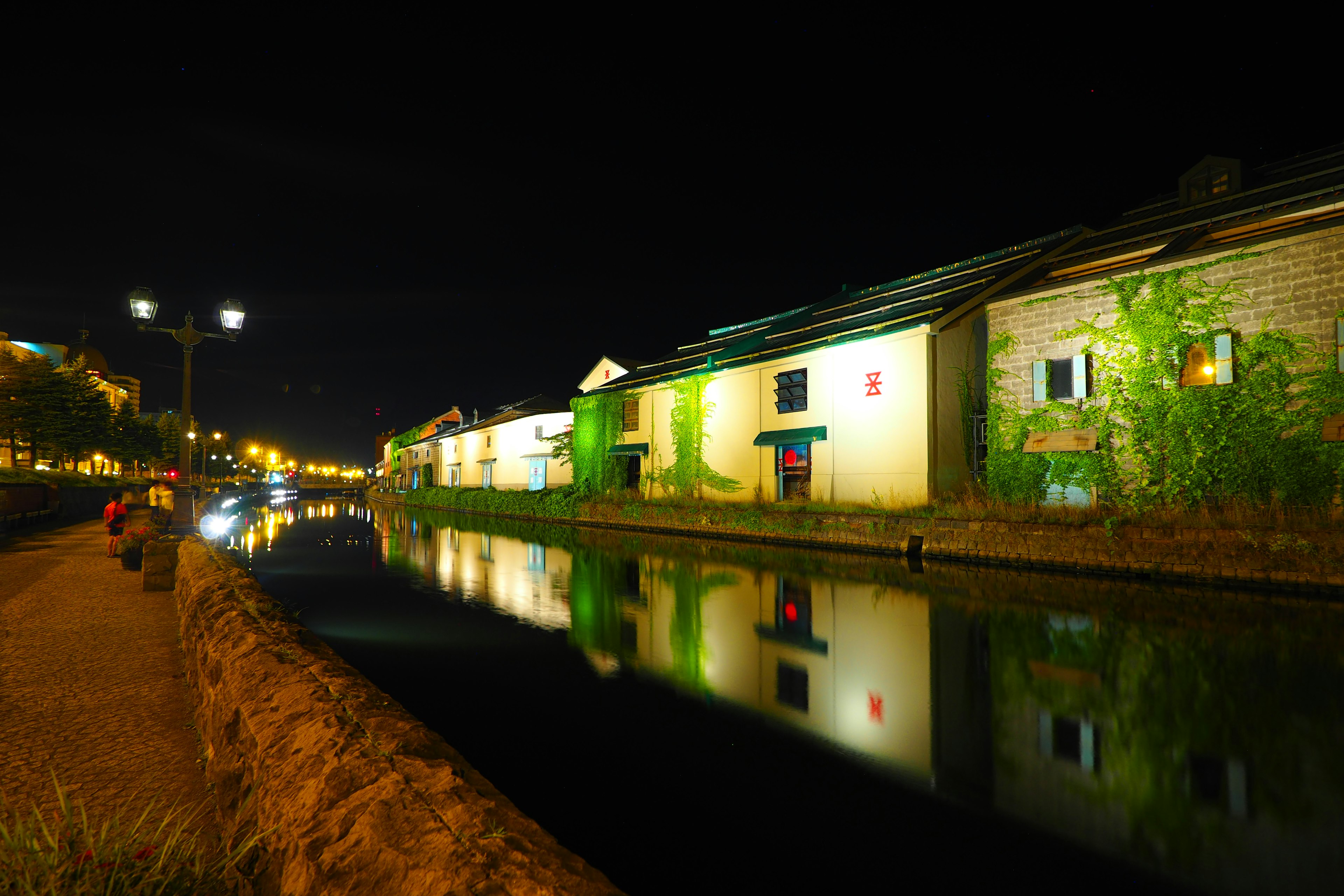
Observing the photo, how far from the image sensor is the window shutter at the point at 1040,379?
53.7 ft

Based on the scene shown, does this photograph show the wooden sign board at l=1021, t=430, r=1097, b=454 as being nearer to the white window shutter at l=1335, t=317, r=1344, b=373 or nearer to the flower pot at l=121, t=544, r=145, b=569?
the white window shutter at l=1335, t=317, r=1344, b=373

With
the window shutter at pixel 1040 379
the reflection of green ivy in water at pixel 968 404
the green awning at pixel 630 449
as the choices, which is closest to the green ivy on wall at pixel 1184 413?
the window shutter at pixel 1040 379

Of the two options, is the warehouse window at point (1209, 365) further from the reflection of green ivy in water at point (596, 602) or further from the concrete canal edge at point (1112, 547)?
the reflection of green ivy in water at point (596, 602)

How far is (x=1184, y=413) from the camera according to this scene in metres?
13.7

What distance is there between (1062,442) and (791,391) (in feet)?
28.3

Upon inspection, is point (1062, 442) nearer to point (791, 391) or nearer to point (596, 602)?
point (791, 391)

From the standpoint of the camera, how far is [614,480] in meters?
29.4

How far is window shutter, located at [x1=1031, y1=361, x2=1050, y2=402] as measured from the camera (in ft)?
53.7

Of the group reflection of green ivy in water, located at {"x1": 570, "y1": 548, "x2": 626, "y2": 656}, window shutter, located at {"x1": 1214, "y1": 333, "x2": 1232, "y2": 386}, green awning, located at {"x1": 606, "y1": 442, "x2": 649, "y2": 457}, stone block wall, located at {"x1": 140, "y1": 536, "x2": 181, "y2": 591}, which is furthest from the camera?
green awning, located at {"x1": 606, "y1": 442, "x2": 649, "y2": 457}

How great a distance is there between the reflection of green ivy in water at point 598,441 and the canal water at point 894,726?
18.9m

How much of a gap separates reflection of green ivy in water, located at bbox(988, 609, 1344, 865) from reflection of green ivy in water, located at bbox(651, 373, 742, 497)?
56.7ft

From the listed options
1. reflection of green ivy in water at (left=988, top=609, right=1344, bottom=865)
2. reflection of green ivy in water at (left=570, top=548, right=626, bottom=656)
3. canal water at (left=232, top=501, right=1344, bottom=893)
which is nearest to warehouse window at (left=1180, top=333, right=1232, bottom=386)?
canal water at (left=232, top=501, right=1344, bottom=893)

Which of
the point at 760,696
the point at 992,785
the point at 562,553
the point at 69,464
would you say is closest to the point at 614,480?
the point at 562,553

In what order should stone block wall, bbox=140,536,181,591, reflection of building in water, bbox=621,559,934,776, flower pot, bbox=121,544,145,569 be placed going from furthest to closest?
flower pot, bbox=121,544,145,569 < stone block wall, bbox=140,536,181,591 < reflection of building in water, bbox=621,559,934,776
